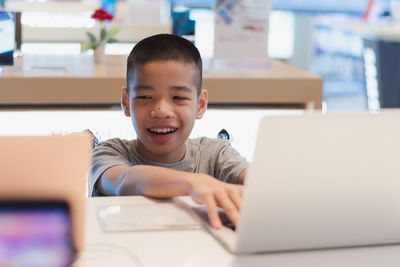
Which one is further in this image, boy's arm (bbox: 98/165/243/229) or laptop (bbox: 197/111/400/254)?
boy's arm (bbox: 98/165/243/229)

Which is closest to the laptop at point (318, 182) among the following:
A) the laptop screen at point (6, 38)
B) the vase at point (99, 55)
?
the laptop screen at point (6, 38)

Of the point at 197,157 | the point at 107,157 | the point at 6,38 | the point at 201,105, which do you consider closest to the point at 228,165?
the point at 197,157

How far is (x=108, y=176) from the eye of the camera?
4.19 feet

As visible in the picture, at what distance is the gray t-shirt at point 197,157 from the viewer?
4.72ft

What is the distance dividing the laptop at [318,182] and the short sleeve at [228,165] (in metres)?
0.67

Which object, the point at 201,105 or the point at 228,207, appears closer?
the point at 228,207

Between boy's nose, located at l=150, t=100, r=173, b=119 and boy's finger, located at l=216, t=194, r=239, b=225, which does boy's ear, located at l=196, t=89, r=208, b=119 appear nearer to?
boy's nose, located at l=150, t=100, r=173, b=119

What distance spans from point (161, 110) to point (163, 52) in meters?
0.17

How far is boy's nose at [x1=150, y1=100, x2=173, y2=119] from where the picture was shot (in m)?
1.40

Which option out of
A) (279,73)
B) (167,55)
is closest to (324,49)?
(279,73)

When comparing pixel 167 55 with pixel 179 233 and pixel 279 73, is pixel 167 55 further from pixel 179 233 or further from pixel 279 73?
pixel 279 73

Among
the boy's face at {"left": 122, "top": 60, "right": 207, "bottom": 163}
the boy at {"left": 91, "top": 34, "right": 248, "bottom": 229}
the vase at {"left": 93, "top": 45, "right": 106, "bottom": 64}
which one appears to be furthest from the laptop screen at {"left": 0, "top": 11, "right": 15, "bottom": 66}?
the boy's face at {"left": 122, "top": 60, "right": 207, "bottom": 163}

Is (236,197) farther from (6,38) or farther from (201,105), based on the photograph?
(6,38)

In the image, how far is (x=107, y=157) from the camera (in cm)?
138
